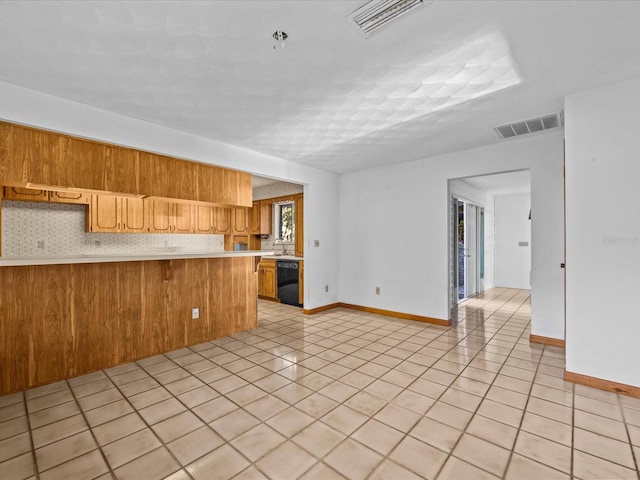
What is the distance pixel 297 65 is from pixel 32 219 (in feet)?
14.5

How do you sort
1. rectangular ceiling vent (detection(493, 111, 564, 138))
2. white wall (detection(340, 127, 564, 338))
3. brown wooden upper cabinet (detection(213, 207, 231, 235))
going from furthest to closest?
1. brown wooden upper cabinet (detection(213, 207, 231, 235))
2. white wall (detection(340, 127, 564, 338))
3. rectangular ceiling vent (detection(493, 111, 564, 138))

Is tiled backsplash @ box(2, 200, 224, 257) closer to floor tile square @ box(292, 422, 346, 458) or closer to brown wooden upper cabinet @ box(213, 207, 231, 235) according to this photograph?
brown wooden upper cabinet @ box(213, 207, 231, 235)

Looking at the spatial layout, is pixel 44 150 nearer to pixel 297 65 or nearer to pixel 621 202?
pixel 297 65

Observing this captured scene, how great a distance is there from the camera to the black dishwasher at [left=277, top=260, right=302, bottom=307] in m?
→ 5.80

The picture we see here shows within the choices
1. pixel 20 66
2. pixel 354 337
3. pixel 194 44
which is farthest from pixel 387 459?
pixel 20 66

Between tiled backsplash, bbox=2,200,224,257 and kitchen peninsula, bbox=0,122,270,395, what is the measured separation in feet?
5.32

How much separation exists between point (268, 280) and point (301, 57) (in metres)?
4.85

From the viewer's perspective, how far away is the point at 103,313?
2.98 m

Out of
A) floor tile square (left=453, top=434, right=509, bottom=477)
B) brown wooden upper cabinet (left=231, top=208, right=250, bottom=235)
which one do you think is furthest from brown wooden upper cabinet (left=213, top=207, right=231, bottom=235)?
floor tile square (left=453, top=434, right=509, bottom=477)

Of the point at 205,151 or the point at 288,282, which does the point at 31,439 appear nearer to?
the point at 205,151

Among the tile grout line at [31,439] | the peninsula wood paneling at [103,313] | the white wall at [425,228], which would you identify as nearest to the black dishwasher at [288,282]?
the white wall at [425,228]

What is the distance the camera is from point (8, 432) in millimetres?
1969

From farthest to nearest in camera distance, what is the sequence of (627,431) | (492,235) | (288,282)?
1. (492,235)
2. (288,282)
3. (627,431)

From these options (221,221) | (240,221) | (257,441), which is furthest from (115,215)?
(257,441)
